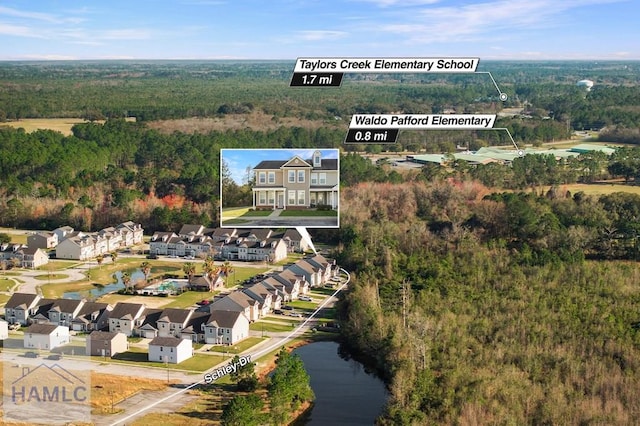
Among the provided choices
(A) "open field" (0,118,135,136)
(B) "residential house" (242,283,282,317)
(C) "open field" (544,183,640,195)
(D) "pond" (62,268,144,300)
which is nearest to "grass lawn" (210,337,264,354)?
(B) "residential house" (242,283,282,317)

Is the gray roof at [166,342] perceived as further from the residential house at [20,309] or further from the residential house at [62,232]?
the residential house at [62,232]

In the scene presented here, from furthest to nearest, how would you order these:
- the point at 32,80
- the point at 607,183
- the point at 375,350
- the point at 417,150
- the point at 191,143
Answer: the point at 32,80 → the point at 191,143 → the point at 417,150 → the point at 607,183 → the point at 375,350

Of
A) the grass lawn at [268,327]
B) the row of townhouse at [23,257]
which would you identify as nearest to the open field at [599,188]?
the grass lawn at [268,327]

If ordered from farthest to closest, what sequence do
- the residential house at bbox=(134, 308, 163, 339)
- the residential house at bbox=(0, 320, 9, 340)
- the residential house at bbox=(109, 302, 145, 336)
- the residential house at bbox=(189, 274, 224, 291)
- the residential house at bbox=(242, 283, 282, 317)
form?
the residential house at bbox=(189, 274, 224, 291)
the residential house at bbox=(242, 283, 282, 317)
the residential house at bbox=(109, 302, 145, 336)
the residential house at bbox=(134, 308, 163, 339)
the residential house at bbox=(0, 320, 9, 340)

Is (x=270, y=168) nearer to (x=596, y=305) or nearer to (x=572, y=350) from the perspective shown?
(x=572, y=350)

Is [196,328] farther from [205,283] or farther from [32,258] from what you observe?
[32,258]

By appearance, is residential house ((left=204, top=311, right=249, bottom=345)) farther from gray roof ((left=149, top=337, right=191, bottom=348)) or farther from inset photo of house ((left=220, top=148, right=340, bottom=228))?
inset photo of house ((left=220, top=148, right=340, bottom=228))

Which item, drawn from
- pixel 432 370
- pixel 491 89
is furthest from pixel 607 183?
pixel 491 89
